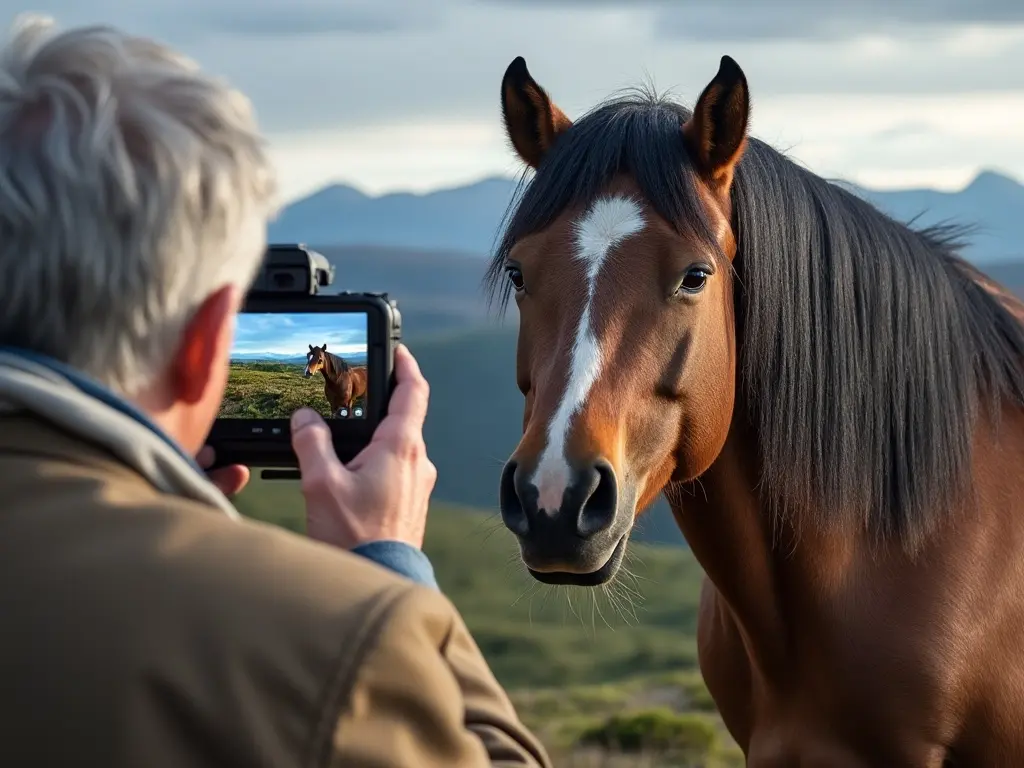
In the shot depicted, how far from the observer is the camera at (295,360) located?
193 centimetres

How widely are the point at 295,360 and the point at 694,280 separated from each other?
1327mm

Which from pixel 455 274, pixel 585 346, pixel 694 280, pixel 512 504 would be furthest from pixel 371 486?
pixel 455 274

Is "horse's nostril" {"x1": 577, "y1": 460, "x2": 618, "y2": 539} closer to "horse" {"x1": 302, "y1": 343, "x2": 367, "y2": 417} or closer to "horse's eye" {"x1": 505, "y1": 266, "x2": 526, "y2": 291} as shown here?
"horse's eye" {"x1": 505, "y1": 266, "x2": 526, "y2": 291}

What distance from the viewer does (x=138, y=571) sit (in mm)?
1094

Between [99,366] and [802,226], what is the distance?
241cm

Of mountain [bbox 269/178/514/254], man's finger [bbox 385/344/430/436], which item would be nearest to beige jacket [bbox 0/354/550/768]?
man's finger [bbox 385/344/430/436]

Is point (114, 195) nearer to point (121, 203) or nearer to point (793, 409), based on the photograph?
point (121, 203)

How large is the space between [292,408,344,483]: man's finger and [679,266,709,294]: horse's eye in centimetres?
152

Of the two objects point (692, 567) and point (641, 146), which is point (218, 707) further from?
point (692, 567)

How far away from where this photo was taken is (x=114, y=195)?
3.94ft

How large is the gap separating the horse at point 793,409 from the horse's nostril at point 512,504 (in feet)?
0.63

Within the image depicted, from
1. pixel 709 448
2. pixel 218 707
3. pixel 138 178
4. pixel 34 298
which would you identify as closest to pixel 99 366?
pixel 34 298

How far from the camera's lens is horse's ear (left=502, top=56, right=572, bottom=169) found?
3.49 m

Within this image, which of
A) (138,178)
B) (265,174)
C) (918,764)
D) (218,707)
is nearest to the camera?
(218,707)
